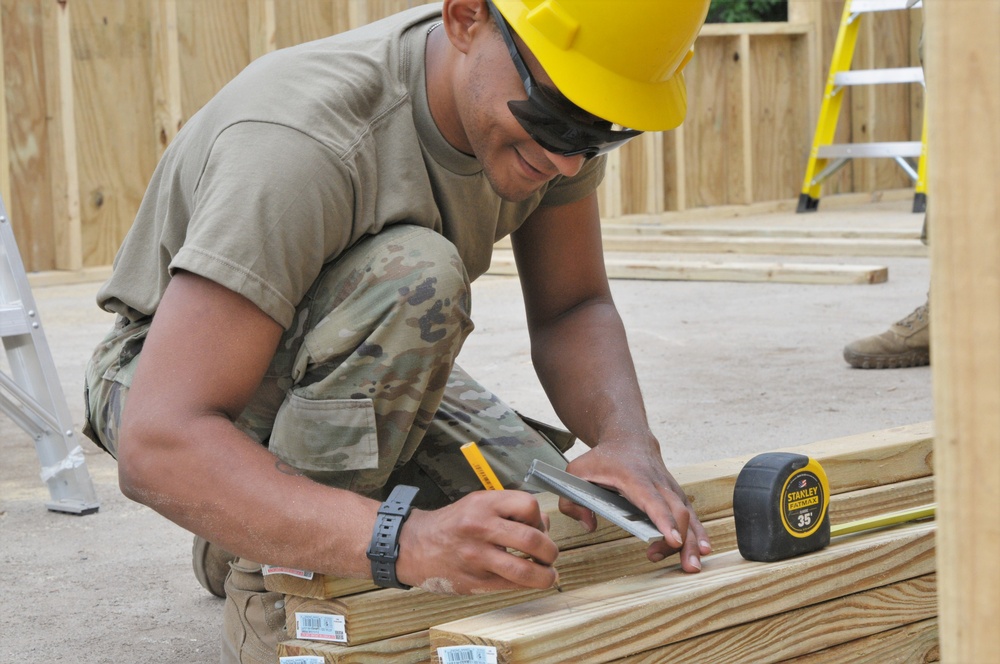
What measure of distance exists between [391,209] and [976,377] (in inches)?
46.2

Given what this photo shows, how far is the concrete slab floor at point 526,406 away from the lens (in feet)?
7.77

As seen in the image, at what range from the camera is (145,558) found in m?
2.72

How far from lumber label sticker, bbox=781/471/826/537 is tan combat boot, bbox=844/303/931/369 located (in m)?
2.84

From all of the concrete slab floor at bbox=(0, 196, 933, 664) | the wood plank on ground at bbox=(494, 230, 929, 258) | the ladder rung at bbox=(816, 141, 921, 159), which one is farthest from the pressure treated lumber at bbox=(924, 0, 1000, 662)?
the ladder rung at bbox=(816, 141, 921, 159)

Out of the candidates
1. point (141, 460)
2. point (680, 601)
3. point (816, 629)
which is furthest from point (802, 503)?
point (141, 460)

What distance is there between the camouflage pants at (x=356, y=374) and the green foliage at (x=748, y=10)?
39.5 ft

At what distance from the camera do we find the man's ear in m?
1.86

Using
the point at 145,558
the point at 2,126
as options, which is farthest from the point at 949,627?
the point at 2,126

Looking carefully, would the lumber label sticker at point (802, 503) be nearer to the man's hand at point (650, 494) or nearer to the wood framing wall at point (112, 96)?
the man's hand at point (650, 494)

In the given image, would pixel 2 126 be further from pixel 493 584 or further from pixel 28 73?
pixel 493 584

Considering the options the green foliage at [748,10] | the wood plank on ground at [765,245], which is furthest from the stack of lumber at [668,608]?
the green foliage at [748,10]

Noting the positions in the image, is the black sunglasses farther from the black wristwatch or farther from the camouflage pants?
the black wristwatch

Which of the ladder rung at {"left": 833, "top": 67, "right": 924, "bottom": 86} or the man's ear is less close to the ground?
the man's ear

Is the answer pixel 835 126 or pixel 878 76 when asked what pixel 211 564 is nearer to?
pixel 878 76
